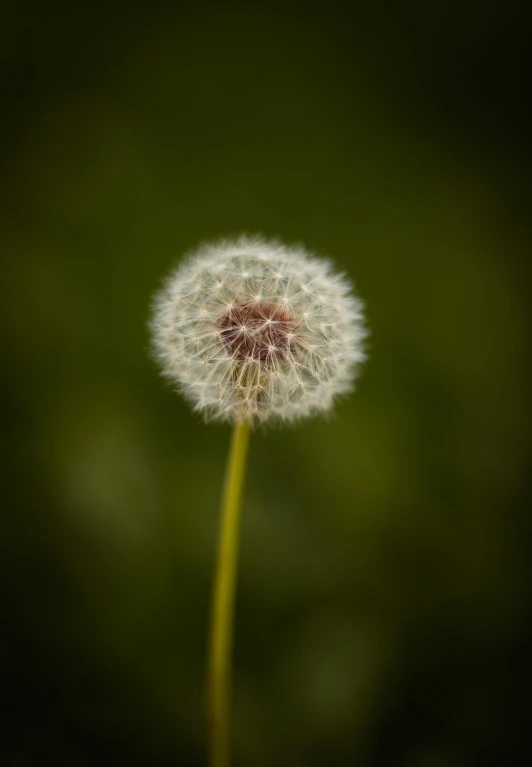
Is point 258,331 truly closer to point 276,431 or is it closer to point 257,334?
point 257,334

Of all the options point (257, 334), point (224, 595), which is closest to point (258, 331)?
point (257, 334)

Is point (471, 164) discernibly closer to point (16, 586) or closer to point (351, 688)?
point (351, 688)

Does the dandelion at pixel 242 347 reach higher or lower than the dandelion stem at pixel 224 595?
higher

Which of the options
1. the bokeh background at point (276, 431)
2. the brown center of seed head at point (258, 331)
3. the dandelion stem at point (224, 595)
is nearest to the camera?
the dandelion stem at point (224, 595)

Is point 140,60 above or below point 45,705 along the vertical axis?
above

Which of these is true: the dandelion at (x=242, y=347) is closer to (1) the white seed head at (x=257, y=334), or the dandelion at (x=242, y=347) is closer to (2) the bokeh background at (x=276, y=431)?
(1) the white seed head at (x=257, y=334)

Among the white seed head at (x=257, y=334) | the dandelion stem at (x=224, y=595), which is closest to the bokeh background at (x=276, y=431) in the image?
the dandelion stem at (x=224, y=595)

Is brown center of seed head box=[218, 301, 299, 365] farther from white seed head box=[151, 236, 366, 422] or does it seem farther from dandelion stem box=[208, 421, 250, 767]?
dandelion stem box=[208, 421, 250, 767]

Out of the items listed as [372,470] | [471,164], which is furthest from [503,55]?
[372,470]
